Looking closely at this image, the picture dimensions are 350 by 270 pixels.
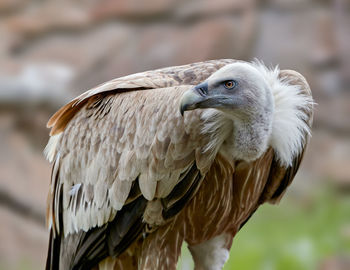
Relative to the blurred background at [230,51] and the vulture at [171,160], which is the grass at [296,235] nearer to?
the blurred background at [230,51]

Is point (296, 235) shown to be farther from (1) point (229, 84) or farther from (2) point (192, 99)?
(2) point (192, 99)

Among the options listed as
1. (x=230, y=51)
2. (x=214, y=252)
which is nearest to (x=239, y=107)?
(x=214, y=252)

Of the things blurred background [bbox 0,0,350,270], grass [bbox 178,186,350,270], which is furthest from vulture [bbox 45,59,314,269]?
blurred background [bbox 0,0,350,270]

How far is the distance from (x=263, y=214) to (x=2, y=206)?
3.73 meters

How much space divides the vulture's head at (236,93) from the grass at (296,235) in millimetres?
5487

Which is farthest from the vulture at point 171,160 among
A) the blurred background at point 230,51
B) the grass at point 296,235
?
the blurred background at point 230,51

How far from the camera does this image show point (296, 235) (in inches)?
419

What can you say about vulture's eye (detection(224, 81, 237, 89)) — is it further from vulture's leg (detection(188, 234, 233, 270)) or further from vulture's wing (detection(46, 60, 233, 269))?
vulture's leg (detection(188, 234, 233, 270))

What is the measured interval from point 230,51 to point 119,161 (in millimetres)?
6921

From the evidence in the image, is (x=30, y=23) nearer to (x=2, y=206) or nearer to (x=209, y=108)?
(x=2, y=206)

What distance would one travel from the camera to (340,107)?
11.6 m

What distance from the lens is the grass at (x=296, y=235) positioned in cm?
988

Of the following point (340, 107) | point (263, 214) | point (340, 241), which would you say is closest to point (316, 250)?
point (340, 241)

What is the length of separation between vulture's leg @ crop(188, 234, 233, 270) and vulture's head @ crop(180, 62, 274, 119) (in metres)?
1.10
